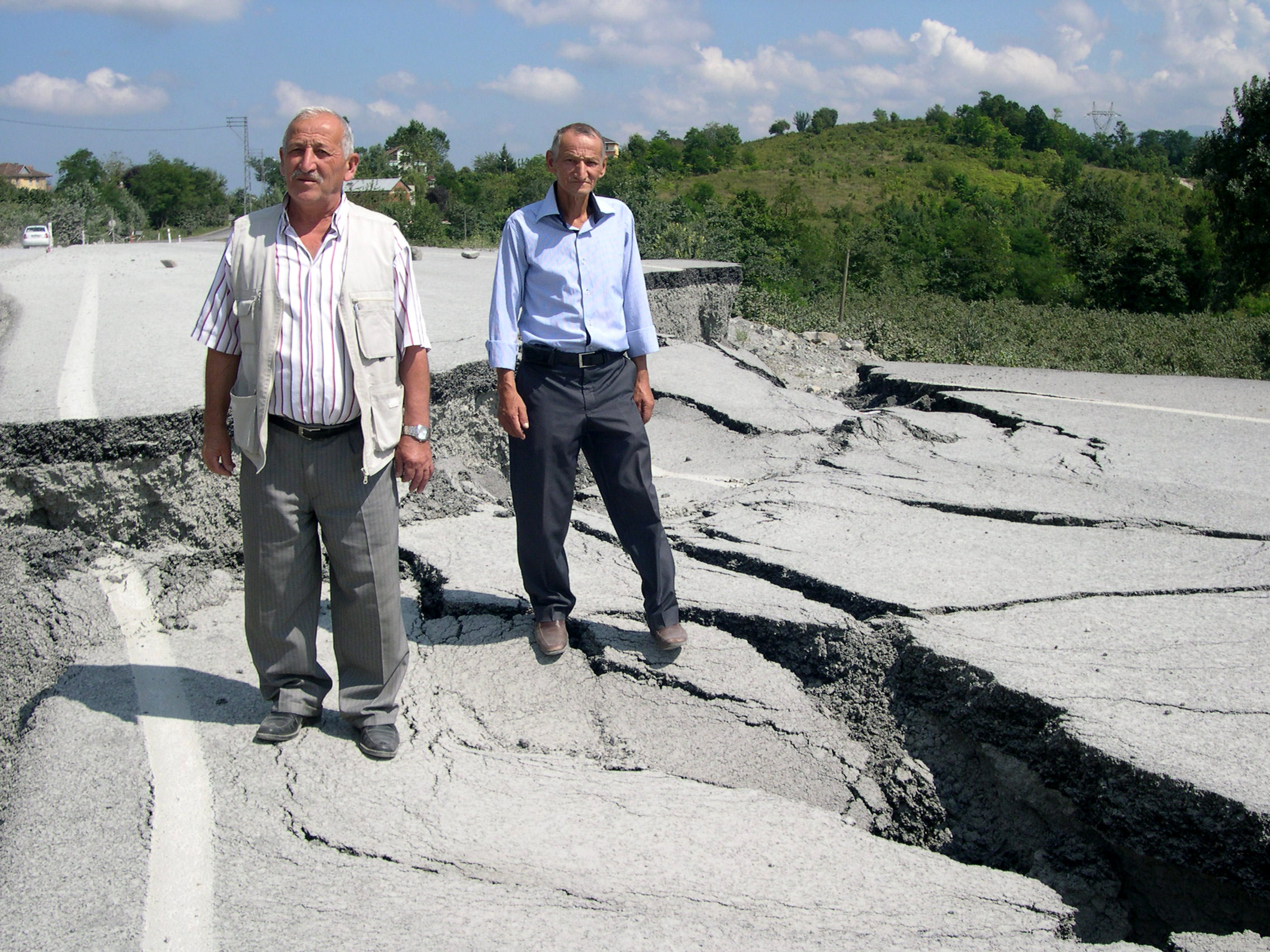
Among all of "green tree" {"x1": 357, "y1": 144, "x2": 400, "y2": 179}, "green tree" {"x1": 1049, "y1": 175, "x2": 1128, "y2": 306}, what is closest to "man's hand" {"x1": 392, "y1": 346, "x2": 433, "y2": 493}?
"green tree" {"x1": 1049, "y1": 175, "x2": 1128, "y2": 306}

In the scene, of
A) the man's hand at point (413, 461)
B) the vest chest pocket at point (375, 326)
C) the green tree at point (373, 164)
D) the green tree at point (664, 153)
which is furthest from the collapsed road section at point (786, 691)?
the green tree at point (664, 153)

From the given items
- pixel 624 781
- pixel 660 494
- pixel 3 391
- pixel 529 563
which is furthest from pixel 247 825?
pixel 660 494

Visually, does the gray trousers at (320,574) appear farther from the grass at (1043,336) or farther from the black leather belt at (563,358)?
the grass at (1043,336)

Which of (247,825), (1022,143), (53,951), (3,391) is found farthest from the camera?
(1022,143)

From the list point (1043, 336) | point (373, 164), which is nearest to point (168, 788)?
point (1043, 336)

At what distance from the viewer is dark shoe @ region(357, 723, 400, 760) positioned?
2717mm

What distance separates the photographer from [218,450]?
2.70m

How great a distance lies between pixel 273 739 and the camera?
9.05 feet

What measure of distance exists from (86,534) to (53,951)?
2.15 meters

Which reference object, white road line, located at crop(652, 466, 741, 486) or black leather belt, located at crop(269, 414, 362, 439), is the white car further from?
black leather belt, located at crop(269, 414, 362, 439)

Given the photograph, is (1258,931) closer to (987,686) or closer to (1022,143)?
(987,686)

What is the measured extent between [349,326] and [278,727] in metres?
1.18

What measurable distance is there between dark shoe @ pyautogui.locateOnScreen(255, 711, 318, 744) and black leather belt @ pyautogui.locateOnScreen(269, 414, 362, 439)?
2.75 ft

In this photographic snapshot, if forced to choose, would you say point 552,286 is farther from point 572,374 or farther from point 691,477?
point 691,477
